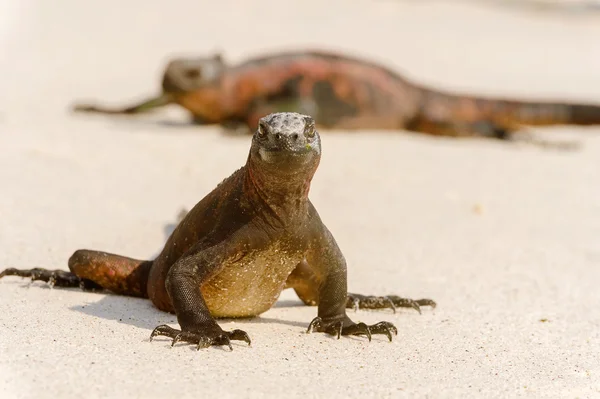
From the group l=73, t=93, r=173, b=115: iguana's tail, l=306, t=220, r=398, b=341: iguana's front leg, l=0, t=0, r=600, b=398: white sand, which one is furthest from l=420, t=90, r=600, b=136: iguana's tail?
l=306, t=220, r=398, b=341: iguana's front leg

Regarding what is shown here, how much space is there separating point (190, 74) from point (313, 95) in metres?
1.43

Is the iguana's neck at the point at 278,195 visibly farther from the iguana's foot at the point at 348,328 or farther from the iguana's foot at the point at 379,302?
the iguana's foot at the point at 379,302

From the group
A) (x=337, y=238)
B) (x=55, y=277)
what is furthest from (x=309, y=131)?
(x=337, y=238)

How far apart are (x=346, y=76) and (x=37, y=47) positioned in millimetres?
7594

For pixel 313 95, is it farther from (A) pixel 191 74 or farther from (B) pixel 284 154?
(B) pixel 284 154

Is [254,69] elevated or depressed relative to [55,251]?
elevated

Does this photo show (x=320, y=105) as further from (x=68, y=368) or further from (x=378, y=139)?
(x=68, y=368)

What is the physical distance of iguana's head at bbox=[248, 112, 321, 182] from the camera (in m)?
4.54

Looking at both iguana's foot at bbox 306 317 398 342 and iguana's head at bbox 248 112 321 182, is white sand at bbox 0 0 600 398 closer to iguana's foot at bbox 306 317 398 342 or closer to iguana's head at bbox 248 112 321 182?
iguana's foot at bbox 306 317 398 342

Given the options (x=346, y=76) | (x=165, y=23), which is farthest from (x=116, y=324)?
(x=165, y=23)

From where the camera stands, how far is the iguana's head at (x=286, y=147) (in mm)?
4543

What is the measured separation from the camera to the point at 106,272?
561 cm

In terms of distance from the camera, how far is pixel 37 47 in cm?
1728

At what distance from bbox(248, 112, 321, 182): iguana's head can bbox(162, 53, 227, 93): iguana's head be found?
695cm
